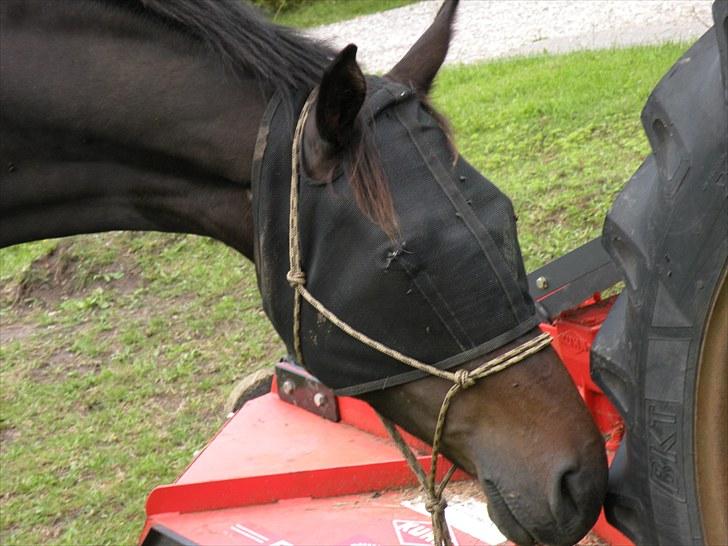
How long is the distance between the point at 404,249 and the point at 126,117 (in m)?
0.72

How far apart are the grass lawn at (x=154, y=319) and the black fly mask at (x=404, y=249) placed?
221 centimetres

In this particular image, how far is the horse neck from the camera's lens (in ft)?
6.98

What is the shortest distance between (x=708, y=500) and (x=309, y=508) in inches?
51.1

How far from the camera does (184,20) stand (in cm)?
215

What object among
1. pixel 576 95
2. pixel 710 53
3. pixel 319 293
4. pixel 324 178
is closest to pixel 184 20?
pixel 324 178

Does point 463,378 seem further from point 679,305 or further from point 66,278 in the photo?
point 66,278

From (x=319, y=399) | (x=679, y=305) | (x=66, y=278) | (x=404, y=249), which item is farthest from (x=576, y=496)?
(x=66, y=278)

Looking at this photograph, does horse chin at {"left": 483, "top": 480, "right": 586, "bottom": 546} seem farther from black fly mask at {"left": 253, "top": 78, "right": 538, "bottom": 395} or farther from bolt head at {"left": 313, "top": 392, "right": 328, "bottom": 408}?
bolt head at {"left": 313, "top": 392, "right": 328, "bottom": 408}

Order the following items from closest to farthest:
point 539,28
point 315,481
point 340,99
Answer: point 340,99 → point 315,481 → point 539,28

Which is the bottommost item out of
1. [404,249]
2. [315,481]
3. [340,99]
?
[315,481]

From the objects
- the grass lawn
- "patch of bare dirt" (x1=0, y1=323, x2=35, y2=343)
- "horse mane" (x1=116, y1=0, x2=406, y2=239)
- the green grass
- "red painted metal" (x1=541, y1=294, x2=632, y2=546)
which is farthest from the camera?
the green grass

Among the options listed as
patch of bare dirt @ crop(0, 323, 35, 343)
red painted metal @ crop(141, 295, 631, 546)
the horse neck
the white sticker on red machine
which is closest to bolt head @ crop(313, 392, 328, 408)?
red painted metal @ crop(141, 295, 631, 546)

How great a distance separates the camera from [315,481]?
2.83 metres

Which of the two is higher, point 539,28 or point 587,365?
point 587,365
